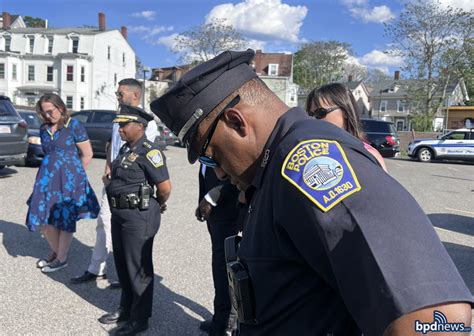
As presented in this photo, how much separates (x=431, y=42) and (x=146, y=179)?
33329mm

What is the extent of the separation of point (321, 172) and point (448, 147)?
21.2m

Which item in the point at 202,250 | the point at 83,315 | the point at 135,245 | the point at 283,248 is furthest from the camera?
the point at 202,250

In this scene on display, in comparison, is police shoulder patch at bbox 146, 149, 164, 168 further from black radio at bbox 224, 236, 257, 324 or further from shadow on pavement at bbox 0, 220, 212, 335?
black radio at bbox 224, 236, 257, 324

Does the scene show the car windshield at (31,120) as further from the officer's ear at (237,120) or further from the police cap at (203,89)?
the officer's ear at (237,120)

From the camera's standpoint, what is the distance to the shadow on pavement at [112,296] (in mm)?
3723

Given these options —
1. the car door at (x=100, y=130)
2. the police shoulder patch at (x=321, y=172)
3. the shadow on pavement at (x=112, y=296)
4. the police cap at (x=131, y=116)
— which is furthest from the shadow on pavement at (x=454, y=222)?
the car door at (x=100, y=130)

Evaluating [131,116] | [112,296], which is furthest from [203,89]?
[112,296]

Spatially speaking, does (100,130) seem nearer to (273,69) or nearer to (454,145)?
(454,145)

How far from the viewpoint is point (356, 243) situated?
859 millimetres

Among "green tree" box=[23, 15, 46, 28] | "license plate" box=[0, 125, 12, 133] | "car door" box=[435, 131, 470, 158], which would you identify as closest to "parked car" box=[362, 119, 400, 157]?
"car door" box=[435, 131, 470, 158]

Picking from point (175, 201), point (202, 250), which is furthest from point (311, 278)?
point (175, 201)

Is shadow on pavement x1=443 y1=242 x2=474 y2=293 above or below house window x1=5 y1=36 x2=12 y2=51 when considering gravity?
below

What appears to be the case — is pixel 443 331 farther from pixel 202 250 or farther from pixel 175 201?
pixel 175 201

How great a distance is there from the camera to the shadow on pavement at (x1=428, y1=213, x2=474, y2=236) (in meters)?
7.34
